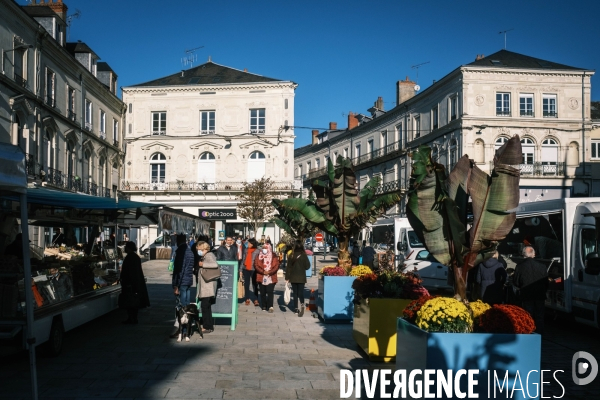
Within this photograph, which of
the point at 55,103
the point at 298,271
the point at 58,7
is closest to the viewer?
the point at 298,271

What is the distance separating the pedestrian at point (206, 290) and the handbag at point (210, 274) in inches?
2.4

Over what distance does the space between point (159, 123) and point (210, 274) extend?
43902 millimetres

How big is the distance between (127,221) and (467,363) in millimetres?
14551

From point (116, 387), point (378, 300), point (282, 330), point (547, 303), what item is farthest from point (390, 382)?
point (547, 303)

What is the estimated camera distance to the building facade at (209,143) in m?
52.1

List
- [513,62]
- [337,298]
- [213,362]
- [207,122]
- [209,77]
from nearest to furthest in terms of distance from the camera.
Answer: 1. [213,362]
2. [337,298]
3. [513,62]
4. [207,122]
5. [209,77]

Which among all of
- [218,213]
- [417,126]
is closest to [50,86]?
[218,213]

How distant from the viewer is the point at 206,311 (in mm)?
12094

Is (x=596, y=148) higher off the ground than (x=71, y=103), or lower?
lower

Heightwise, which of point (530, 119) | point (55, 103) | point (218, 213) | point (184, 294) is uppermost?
point (530, 119)

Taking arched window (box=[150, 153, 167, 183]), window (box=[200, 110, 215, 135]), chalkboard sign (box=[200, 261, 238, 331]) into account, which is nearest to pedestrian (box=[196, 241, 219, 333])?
chalkboard sign (box=[200, 261, 238, 331])

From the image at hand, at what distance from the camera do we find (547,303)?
543 inches

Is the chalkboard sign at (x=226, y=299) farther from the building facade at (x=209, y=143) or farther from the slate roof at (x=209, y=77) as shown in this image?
the slate roof at (x=209, y=77)

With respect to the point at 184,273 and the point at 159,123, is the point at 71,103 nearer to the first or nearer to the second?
the point at 159,123
